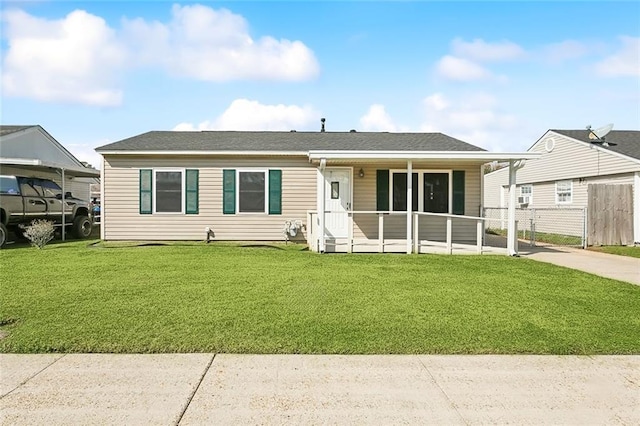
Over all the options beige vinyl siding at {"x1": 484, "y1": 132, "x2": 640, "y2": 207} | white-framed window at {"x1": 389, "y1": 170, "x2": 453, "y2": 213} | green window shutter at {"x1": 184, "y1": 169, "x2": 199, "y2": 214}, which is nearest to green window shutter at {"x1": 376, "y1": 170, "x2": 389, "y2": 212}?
white-framed window at {"x1": 389, "y1": 170, "x2": 453, "y2": 213}

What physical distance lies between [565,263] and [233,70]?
394 inches

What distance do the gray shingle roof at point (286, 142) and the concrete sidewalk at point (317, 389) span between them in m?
9.49

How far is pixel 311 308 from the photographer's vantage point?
197 inches

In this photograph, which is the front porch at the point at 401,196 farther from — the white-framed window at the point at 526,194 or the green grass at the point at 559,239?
the white-framed window at the point at 526,194

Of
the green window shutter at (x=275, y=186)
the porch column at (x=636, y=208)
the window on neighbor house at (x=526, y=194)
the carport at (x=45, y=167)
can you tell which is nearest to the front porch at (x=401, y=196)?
the green window shutter at (x=275, y=186)

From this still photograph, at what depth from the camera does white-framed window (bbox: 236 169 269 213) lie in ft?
40.9

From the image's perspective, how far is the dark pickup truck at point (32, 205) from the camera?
11125 mm

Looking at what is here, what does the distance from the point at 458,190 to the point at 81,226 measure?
41.7ft

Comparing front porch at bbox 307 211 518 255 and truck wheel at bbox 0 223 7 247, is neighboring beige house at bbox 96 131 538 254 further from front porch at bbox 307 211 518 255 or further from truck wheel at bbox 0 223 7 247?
truck wheel at bbox 0 223 7 247

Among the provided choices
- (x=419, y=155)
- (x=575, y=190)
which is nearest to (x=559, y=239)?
(x=575, y=190)

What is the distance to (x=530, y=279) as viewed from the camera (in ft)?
23.2

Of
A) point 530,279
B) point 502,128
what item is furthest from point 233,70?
point 502,128

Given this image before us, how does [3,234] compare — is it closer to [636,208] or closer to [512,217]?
[512,217]

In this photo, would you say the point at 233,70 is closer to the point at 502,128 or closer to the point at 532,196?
the point at 532,196
